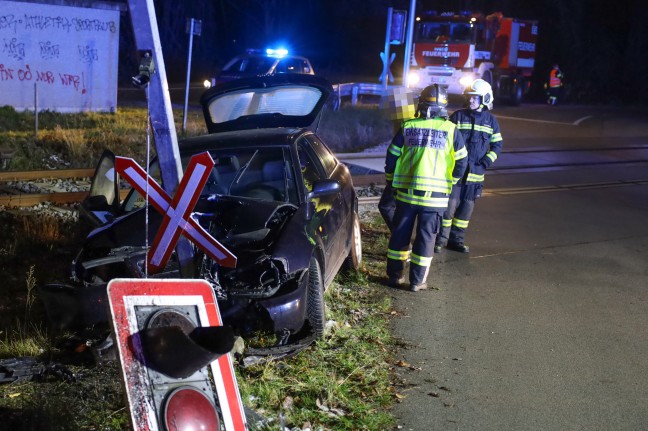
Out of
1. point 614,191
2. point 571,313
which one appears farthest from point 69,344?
point 614,191

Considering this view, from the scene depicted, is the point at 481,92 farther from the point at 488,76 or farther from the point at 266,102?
the point at 488,76

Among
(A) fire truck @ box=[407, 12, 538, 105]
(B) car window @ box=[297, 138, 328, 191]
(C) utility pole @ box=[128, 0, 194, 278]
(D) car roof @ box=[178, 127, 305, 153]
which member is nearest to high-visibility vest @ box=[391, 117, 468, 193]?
(B) car window @ box=[297, 138, 328, 191]

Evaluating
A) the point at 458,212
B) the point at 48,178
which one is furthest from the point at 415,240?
the point at 48,178

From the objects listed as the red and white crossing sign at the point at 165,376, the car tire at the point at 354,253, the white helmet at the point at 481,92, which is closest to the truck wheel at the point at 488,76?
the white helmet at the point at 481,92

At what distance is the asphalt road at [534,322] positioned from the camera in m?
4.87

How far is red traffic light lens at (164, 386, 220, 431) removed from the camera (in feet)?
9.93

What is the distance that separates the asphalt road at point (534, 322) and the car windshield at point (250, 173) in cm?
151

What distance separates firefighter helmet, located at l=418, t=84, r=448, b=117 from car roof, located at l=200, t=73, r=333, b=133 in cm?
94

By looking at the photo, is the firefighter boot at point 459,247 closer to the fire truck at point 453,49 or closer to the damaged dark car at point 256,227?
the damaged dark car at point 256,227

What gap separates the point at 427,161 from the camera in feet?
23.1

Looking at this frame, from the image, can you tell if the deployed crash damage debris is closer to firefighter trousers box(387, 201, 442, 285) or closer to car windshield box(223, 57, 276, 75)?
firefighter trousers box(387, 201, 442, 285)

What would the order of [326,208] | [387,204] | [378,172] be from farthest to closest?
1. [378,172]
2. [387,204]
3. [326,208]

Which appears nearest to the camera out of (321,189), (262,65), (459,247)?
(321,189)

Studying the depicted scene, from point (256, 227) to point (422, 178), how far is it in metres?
2.07
